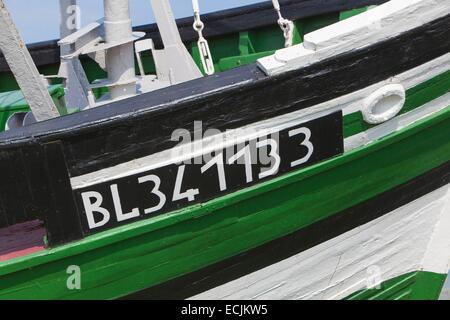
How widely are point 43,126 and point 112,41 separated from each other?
989 mm

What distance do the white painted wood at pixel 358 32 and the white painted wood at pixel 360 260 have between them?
35.5 inches

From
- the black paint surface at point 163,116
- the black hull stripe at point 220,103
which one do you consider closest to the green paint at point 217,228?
the black paint surface at point 163,116

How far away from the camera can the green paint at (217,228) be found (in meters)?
2.55

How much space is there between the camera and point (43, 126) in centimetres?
256

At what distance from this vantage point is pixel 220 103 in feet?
8.55

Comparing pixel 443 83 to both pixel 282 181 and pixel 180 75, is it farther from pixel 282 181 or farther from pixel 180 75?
pixel 180 75

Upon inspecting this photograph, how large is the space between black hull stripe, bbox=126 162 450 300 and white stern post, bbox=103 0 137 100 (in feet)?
4.09

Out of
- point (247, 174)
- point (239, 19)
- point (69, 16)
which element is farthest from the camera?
point (239, 19)

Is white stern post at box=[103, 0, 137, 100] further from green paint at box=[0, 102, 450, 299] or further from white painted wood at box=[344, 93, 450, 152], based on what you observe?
white painted wood at box=[344, 93, 450, 152]

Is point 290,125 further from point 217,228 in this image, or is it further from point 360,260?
point 360,260

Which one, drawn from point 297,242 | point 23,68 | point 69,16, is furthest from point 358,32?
point 69,16

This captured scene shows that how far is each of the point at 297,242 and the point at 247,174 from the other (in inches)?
19.2

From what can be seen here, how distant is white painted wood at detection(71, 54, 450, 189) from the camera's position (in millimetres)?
2520

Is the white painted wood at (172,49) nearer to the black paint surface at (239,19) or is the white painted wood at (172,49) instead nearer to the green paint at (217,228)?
the green paint at (217,228)
